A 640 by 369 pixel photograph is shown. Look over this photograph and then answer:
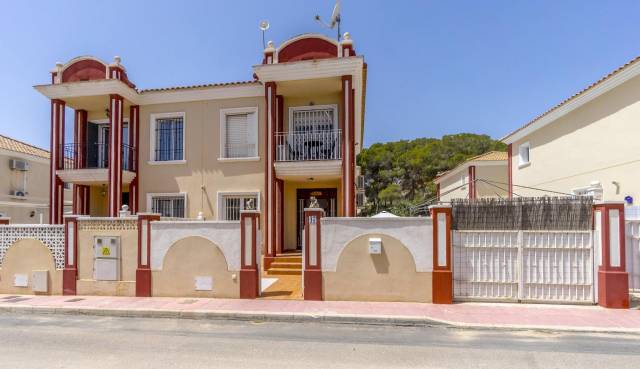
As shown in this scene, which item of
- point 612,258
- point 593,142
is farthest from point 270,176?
point 593,142

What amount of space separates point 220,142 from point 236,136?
0.62 metres

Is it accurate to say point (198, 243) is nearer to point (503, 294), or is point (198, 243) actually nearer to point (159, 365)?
point (159, 365)

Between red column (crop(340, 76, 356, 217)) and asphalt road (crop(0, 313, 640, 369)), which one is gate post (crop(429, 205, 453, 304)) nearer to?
asphalt road (crop(0, 313, 640, 369))

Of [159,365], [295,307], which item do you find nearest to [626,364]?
[295,307]

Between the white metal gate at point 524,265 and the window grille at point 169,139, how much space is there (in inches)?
411

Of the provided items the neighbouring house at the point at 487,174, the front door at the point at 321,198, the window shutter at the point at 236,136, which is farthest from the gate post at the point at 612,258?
the neighbouring house at the point at 487,174

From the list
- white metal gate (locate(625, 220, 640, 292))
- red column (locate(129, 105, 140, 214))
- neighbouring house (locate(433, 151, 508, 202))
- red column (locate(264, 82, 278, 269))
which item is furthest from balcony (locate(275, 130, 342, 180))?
neighbouring house (locate(433, 151, 508, 202))

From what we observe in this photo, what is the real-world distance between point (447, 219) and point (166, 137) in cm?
1076

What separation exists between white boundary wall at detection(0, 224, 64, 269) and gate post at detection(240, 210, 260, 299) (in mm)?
4966

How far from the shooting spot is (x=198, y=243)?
28.2ft

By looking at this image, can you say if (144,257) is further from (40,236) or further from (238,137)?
(238,137)

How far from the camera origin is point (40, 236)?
9.33 m

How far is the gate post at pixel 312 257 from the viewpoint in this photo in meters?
8.23

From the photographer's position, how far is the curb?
249 inches
